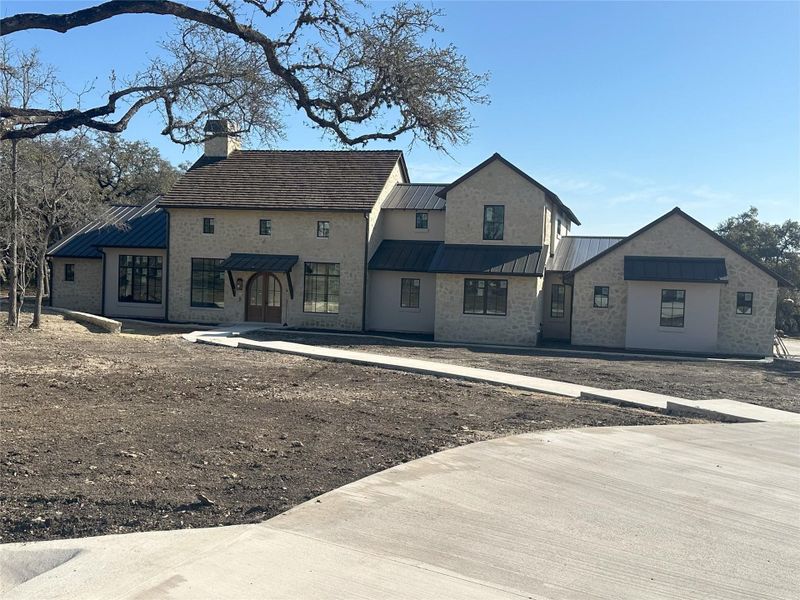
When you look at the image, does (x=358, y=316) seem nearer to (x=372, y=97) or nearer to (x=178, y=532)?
(x=372, y=97)

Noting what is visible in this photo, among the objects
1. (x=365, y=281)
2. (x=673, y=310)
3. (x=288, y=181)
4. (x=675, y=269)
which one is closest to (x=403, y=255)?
(x=365, y=281)

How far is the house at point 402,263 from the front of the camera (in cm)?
2675

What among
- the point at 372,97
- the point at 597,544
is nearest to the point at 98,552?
the point at 597,544

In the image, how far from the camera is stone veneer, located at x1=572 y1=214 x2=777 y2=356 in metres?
26.3

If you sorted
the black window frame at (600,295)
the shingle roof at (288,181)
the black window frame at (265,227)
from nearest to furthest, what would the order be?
the black window frame at (600,295) → the shingle roof at (288,181) → the black window frame at (265,227)

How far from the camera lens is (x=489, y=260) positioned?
28141 mm

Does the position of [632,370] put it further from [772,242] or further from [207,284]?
[772,242]

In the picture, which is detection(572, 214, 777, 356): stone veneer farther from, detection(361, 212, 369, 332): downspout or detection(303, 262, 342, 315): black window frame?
detection(303, 262, 342, 315): black window frame

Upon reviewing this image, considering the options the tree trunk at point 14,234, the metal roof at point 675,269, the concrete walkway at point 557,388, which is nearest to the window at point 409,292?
the metal roof at point 675,269

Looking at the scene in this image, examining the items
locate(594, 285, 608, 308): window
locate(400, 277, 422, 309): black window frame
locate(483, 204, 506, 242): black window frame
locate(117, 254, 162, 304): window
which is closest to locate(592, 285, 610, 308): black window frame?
locate(594, 285, 608, 308): window

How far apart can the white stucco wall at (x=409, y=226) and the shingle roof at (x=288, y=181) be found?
1549 mm

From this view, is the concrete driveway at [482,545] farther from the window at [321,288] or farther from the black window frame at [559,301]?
the window at [321,288]

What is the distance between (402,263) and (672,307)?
1065cm

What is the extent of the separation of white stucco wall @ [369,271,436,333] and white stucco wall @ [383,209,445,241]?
6.74 feet
